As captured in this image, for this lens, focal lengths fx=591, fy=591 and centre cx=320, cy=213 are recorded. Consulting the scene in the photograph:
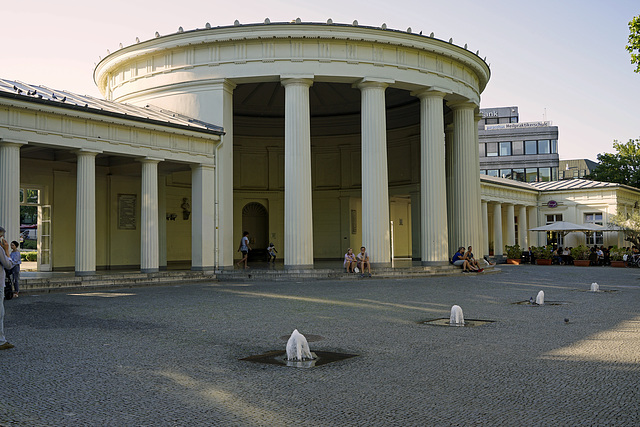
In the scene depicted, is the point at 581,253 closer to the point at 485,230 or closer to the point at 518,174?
the point at 485,230

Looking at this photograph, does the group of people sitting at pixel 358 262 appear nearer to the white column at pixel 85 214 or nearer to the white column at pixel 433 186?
the white column at pixel 433 186

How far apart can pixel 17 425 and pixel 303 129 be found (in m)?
19.6

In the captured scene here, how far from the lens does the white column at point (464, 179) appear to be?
93.6 feet

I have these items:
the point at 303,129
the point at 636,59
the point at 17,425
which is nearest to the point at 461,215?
the point at 303,129

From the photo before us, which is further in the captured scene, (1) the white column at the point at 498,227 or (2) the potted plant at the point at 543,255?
(1) the white column at the point at 498,227

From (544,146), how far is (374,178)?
55.7m

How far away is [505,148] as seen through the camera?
75.2 meters

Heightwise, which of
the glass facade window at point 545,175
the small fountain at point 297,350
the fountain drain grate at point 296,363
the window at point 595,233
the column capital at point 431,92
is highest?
the glass facade window at point 545,175

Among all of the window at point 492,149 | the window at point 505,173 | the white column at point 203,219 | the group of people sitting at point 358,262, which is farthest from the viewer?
the window at point 492,149

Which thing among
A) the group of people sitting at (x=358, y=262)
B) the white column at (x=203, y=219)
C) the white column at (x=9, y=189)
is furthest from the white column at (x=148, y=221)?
the group of people sitting at (x=358, y=262)

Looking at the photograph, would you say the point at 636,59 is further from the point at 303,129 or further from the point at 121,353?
the point at 121,353

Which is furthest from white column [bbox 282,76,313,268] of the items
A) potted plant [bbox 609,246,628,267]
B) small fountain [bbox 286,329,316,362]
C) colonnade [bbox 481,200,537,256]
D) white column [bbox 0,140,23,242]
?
colonnade [bbox 481,200,537,256]

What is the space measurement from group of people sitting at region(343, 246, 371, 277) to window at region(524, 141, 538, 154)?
5702 cm

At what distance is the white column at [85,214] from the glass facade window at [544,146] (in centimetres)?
6395
